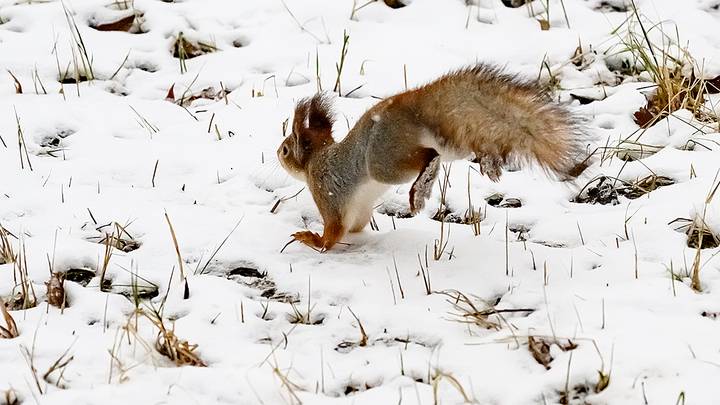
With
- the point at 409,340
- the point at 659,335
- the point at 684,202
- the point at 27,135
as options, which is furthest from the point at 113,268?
the point at 684,202

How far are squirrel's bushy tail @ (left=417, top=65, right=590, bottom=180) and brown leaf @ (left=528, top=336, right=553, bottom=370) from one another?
68 centimetres

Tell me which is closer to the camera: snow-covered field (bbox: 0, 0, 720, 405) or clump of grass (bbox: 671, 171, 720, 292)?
snow-covered field (bbox: 0, 0, 720, 405)

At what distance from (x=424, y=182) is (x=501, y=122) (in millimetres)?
391

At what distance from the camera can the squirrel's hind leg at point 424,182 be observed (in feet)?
11.8

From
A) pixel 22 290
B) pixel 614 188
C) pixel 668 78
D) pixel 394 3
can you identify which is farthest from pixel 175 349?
pixel 394 3

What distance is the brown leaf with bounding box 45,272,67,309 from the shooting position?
3.30 m

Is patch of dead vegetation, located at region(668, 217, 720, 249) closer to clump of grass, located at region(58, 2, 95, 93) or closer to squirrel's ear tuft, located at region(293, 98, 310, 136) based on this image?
squirrel's ear tuft, located at region(293, 98, 310, 136)

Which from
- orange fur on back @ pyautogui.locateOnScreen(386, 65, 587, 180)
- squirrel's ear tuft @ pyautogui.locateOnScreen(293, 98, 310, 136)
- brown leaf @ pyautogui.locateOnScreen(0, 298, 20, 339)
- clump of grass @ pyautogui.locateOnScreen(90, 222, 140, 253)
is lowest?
clump of grass @ pyautogui.locateOnScreen(90, 222, 140, 253)

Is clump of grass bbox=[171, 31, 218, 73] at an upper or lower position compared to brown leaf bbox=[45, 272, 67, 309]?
upper

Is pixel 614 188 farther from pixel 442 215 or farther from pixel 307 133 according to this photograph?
pixel 307 133

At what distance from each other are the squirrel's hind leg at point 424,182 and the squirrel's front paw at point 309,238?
1.61 ft

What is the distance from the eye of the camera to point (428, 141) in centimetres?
358

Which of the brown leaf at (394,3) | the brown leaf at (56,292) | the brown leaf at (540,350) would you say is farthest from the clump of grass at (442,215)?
the brown leaf at (394,3)

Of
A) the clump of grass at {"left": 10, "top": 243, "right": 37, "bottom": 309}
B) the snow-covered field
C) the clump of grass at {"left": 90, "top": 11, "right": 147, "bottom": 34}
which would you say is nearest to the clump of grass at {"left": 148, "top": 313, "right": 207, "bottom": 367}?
the snow-covered field
